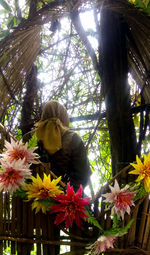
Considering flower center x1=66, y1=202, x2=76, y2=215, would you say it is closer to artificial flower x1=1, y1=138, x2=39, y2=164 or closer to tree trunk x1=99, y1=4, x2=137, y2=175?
artificial flower x1=1, y1=138, x2=39, y2=164

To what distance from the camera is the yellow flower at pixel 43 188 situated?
19.9 inches

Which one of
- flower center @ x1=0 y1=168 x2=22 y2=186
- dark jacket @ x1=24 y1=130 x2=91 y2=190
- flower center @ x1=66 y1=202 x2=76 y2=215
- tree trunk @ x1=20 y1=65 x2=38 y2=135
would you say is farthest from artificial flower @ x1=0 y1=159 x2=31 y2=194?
tree trunk @ x1=20 y1=65 x2=38 y2=135

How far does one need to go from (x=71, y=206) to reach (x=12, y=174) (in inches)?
5.8

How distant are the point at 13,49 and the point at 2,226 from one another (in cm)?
59

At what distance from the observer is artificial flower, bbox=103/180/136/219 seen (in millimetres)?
489

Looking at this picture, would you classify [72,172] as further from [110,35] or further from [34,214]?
[110,35]

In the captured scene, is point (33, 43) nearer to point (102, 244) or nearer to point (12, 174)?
point (12, 174)

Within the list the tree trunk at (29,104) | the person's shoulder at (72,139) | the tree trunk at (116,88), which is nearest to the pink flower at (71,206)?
the tree trunk at (116,88)

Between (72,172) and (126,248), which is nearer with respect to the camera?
(126,248)

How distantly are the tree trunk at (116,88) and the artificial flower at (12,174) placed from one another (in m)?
0.31

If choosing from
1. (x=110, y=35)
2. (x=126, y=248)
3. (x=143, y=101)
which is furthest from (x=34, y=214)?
(x=110, y=35)

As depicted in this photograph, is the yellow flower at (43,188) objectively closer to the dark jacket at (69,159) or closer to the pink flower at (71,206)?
the pink flower at (71,206)

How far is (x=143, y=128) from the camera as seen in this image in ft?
2.59

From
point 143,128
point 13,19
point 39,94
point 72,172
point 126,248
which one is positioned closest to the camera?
point 126,248
